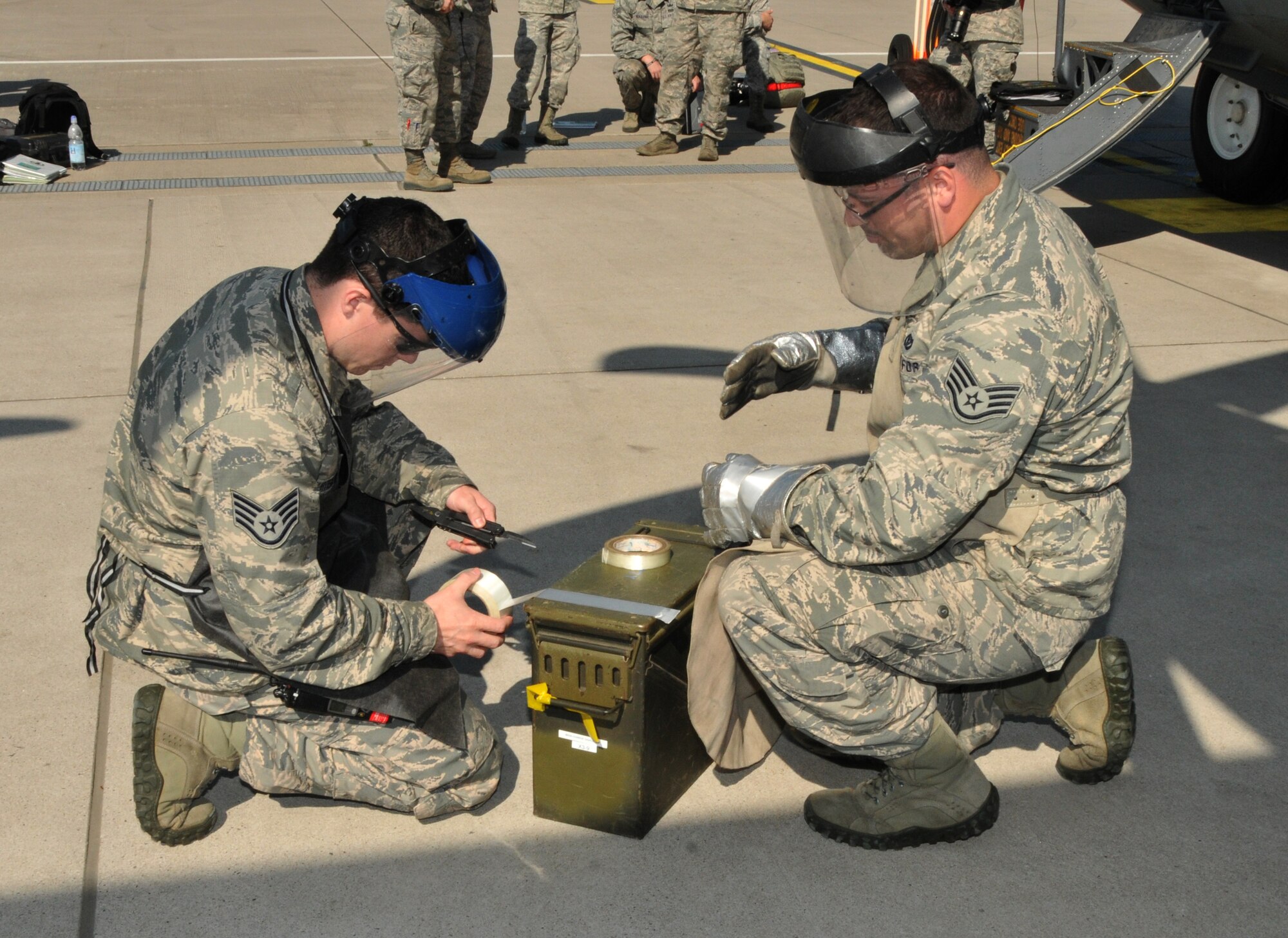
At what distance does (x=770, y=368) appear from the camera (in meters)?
3.19

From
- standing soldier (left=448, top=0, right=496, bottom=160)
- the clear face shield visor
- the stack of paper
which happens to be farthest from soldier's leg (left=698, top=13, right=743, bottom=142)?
the clear face shield visor

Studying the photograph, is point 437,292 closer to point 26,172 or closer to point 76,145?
point 26,172

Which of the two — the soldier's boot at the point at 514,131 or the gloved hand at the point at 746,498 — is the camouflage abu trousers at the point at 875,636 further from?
the soldier's boot at the point at 514,131

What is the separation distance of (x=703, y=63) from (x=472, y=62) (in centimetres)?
169

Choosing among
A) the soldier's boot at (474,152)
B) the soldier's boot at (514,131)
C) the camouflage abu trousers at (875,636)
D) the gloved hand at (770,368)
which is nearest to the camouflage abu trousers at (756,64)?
the soldier's boot at (514,131)

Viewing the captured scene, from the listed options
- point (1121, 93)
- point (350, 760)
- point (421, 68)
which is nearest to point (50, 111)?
point (421, 68)

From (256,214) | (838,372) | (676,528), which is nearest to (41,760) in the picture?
(676,528)

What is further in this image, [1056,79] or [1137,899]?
[1056,79]

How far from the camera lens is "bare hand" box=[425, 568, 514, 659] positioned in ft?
8.66

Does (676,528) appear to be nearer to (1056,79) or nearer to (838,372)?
(838,372)

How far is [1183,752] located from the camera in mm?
3045

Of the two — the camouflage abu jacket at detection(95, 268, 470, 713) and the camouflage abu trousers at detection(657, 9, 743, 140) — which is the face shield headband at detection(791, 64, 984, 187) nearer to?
the camouflage abu jacket at detection(95, 268, 470, 713)

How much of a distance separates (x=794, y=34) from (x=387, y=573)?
14.4m

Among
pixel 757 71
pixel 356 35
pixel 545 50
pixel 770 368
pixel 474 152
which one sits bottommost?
pixel 356 35
